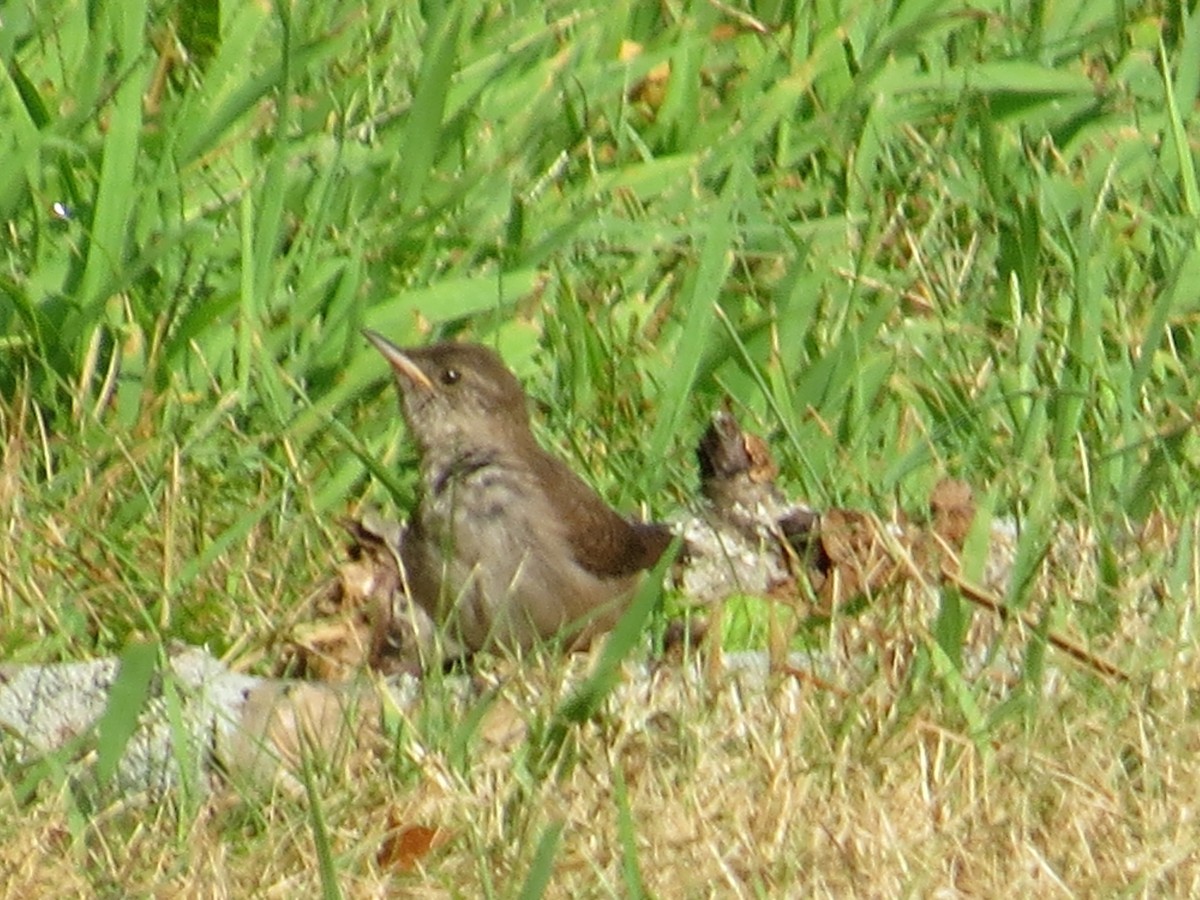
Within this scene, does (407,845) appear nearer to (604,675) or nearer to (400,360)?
(604,675)

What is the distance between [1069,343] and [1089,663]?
53.7 inches

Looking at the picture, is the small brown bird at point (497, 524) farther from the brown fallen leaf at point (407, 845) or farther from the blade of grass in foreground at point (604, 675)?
the brown fallen leaf at point (407, 845)

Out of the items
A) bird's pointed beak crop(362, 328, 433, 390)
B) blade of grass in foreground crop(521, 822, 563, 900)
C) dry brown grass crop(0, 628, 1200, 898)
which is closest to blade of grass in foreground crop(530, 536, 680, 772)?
dry brown grass crop(0, 628, 1200, 898)

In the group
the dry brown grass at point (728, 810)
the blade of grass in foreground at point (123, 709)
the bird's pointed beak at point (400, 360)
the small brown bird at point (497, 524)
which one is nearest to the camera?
the dry brown grass at point (728, 810)

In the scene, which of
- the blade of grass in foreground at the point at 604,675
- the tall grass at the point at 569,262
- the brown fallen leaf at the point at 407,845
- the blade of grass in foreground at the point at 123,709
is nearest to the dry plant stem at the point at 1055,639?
the tall grass at the point at 569,262

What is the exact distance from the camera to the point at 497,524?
5.59 metres

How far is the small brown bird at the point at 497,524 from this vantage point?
5.39 m

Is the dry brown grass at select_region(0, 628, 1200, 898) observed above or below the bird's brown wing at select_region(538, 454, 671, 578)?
above

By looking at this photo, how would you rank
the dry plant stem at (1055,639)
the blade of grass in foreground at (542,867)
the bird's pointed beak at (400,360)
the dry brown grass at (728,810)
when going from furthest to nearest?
the bird's pointed beak at (400,360)
the dry plant stem at (1055,639)
the dry brown grass at (728,810)
the blade of grass in foreground at (542,867)

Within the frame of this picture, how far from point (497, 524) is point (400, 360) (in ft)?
1.27

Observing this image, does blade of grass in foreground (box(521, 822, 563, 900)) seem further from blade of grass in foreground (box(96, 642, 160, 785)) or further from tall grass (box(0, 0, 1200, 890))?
tall grass (box(0, 0, 1200, 890))

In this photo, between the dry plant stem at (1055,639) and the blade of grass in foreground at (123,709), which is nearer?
the blade of grass in foreground at (123,709)

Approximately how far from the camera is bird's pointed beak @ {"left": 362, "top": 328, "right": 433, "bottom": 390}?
5.62 metres

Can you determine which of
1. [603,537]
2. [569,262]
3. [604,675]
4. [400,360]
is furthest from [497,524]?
[604,675]
